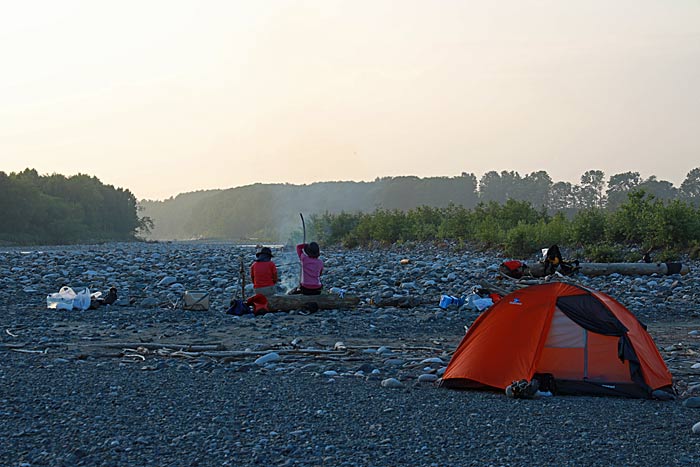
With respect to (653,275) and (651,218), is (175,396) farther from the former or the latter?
(651,218)

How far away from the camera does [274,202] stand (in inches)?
4806

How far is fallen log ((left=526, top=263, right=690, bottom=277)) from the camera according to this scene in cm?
1650

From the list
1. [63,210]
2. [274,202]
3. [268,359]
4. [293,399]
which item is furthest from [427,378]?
[274,202]

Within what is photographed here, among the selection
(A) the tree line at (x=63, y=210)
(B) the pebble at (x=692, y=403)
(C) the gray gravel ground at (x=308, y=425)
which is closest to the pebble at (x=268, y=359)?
(C) the gray gravel ground at (x=308, y=425)

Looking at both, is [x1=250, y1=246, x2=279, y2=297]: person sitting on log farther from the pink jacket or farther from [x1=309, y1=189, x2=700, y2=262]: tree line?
[x1=309, y1=189, x2=700, y2=262]: tree line

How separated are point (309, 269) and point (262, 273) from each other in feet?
2.88

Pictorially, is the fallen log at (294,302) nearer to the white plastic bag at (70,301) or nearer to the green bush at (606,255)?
the white plastic bag at (70,301)

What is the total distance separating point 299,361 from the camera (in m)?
8.49

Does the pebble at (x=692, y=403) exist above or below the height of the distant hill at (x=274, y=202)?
below

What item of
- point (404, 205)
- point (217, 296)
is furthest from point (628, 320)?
point (404, 205)

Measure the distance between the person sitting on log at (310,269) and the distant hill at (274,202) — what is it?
193 ft

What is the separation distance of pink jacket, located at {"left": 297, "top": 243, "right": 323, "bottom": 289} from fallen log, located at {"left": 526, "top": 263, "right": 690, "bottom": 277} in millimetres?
5511

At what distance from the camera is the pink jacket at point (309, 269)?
12.7 meters

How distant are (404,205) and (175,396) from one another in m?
97.2
